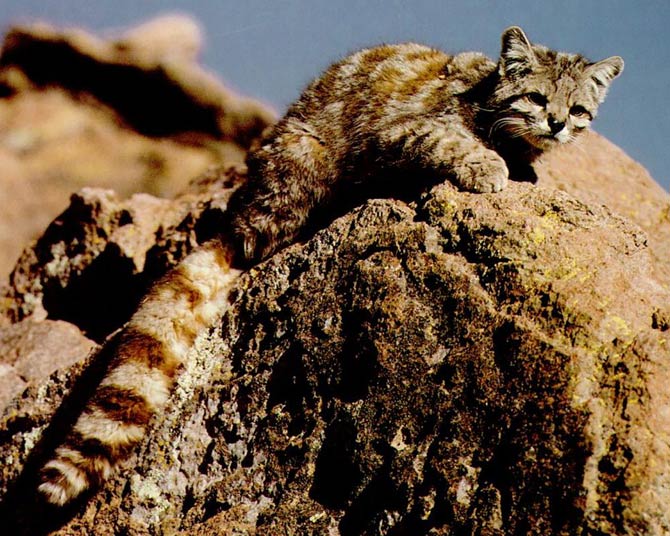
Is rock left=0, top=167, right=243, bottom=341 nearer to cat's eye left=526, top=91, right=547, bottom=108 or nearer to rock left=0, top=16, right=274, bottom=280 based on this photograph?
cat's eye left=526, top=91, right=547, bottom=108

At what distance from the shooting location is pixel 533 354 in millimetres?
3031

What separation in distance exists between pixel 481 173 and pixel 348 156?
98 cm

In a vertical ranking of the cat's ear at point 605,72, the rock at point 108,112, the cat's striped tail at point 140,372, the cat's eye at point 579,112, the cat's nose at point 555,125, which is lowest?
the cat's striped tail at point 140,372

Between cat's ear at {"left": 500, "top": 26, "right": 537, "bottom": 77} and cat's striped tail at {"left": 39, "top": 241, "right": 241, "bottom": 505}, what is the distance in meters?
1.85

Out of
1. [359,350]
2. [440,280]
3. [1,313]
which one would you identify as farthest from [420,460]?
[1,313]

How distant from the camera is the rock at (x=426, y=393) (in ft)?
9.24

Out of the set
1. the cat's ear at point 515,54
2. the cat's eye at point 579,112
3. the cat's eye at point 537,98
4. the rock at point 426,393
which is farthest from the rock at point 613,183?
the rock at point 426,393

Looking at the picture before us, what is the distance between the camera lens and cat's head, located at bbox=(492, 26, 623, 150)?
429 cm

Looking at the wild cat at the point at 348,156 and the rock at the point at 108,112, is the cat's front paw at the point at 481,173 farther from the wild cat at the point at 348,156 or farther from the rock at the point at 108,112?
the rock at the point at 108,112

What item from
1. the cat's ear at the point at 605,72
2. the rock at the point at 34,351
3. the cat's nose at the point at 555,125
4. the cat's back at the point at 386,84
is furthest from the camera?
the rock at the point at 34,351

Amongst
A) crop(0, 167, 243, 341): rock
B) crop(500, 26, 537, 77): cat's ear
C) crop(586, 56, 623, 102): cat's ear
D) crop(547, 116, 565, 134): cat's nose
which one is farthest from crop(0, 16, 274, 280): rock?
crop(547, 116, 565, 134): cat's nose

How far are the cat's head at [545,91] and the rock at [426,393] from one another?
1.96 ft

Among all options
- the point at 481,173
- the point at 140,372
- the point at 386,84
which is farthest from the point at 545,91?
Answer: the point at 140,372

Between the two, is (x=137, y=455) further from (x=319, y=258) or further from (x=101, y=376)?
(x=319, y=258)
